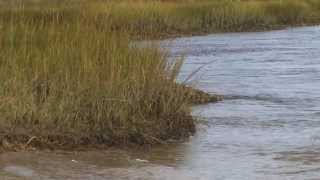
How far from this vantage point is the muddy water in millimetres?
8266

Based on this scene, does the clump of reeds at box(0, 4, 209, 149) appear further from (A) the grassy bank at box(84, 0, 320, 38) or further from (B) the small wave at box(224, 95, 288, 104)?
(A) the grassy bank at box(84, 0, 320, 38)

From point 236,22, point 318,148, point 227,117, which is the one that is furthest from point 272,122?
point 236,22

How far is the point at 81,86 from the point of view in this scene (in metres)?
9.54

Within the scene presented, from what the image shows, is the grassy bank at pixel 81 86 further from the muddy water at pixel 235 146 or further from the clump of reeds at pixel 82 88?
the muddy water at pixel 235 146

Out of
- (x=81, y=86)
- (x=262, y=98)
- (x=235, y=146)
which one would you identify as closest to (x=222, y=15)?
(x=262, y=98)

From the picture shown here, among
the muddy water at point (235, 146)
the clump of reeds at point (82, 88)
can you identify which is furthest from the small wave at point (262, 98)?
the clump of reeds at point (82, 88)

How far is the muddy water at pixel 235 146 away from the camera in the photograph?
827 centimetres

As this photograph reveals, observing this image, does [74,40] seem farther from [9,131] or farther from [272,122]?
[272,122]

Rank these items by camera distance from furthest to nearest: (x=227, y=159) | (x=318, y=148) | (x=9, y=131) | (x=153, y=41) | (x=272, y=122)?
(x=272, y=122) → (x=153, y=41) → (x=318, y=148) → (x=227, y=159) → (x=9, y=131)

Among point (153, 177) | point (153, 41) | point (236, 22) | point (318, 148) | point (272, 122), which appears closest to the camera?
point (153, 177)

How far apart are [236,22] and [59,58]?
28.6m

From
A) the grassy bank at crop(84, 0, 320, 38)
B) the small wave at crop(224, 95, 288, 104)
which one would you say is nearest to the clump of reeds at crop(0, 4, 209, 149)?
the small wave at crop(224, 95, 288, 104)

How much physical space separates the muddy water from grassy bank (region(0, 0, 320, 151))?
278 millimetres

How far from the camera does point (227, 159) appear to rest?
938 cm
